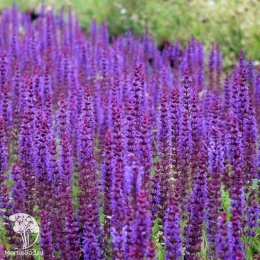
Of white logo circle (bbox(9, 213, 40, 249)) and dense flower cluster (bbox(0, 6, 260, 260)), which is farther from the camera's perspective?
white logo circle (bbox(9, 213, 40, 249))

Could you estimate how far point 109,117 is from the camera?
6.23m

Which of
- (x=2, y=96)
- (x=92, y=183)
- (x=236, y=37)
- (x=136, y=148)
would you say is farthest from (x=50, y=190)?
(x=236, y=37)

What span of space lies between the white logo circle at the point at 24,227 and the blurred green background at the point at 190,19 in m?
6.78

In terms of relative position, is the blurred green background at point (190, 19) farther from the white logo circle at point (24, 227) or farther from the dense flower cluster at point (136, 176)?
the white logo circle at point (24, 227)

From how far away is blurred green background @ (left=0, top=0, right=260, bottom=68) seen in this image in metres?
11.4

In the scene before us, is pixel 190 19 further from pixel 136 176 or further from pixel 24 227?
pixel 136 176

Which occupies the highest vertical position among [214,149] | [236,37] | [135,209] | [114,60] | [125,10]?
[125,10]

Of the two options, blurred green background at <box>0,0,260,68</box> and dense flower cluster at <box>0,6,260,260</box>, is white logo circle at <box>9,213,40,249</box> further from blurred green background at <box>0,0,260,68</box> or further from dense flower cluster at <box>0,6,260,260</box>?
blurred green background at <box>0,0,260,68</box>

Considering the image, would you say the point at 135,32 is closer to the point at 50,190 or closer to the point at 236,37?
the point at 236,37

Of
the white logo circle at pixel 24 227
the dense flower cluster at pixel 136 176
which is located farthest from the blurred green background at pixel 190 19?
the white logo circle at pixel 24 227

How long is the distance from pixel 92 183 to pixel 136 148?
1.46 feet

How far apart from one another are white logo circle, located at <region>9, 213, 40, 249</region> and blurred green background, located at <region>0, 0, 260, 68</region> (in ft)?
22.3

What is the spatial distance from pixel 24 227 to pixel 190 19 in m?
8.91

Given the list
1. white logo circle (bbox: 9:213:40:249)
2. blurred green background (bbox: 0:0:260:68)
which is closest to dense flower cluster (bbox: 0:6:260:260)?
white logo circle (bbox: 9:213:40:249)
